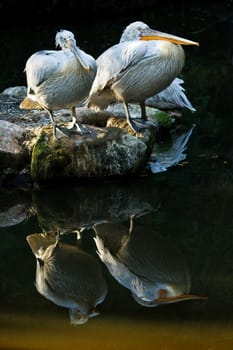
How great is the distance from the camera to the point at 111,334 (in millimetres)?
3783

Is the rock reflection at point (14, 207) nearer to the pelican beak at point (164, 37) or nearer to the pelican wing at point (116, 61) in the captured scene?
the pelican wing at point (116, 61)

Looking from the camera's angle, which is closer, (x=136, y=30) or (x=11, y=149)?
(x=11, y=149)

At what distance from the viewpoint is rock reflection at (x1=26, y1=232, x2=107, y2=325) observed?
4.15m

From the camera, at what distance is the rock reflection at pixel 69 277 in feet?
13.6

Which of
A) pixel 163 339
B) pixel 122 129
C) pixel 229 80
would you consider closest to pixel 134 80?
pixel 122 129

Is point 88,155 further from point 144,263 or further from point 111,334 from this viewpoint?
point 111,334

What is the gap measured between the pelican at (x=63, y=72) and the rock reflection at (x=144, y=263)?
41.9 inches

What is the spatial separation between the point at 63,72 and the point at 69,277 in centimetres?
169

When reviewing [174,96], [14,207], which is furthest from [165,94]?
[14,207]

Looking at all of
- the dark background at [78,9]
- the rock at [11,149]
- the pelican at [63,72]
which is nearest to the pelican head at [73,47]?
the pelican at [63,72]

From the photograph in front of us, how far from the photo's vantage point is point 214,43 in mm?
12086

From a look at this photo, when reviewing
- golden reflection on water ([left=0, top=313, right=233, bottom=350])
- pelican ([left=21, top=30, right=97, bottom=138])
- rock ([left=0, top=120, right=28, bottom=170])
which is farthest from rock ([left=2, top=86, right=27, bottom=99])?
golden reflection on water ([left=0, top=313, right=233, bottom=350])

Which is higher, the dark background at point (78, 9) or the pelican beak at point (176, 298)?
the pelican beak at point (176, 298)

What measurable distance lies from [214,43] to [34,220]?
750cm
